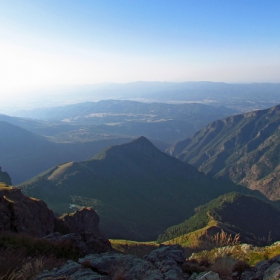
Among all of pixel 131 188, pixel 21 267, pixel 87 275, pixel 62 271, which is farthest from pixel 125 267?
pixel 131 188

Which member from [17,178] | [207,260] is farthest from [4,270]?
[17,178]

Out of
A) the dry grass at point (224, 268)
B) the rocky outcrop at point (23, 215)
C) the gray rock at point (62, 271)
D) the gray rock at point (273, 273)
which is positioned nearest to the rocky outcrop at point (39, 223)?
the rocky outcrop at point (23, 215)

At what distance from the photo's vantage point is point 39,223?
28875mm

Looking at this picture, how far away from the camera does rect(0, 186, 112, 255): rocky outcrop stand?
54.3 ft

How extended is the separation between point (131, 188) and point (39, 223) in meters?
110

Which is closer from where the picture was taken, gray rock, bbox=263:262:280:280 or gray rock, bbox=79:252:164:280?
gray rock, bbox=263:262:280:280

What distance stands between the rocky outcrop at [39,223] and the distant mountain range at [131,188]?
44.5 meters

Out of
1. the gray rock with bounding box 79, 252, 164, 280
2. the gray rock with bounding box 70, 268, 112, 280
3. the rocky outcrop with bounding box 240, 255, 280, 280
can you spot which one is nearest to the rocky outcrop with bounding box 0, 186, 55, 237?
the gray rock with bounding box 79, 252, 164, 280

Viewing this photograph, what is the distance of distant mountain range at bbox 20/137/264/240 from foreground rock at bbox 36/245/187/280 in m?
67.4

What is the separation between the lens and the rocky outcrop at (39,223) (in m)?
16.5

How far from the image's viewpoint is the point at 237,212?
94.3m

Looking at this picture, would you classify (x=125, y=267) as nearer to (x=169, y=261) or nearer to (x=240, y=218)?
(x=169, y=261)

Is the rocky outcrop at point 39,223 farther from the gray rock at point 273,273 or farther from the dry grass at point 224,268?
the gray rock at point 273,273

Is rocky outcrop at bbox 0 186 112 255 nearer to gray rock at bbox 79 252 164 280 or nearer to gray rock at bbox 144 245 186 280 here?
gray rock at bbox 79 252 164 280
